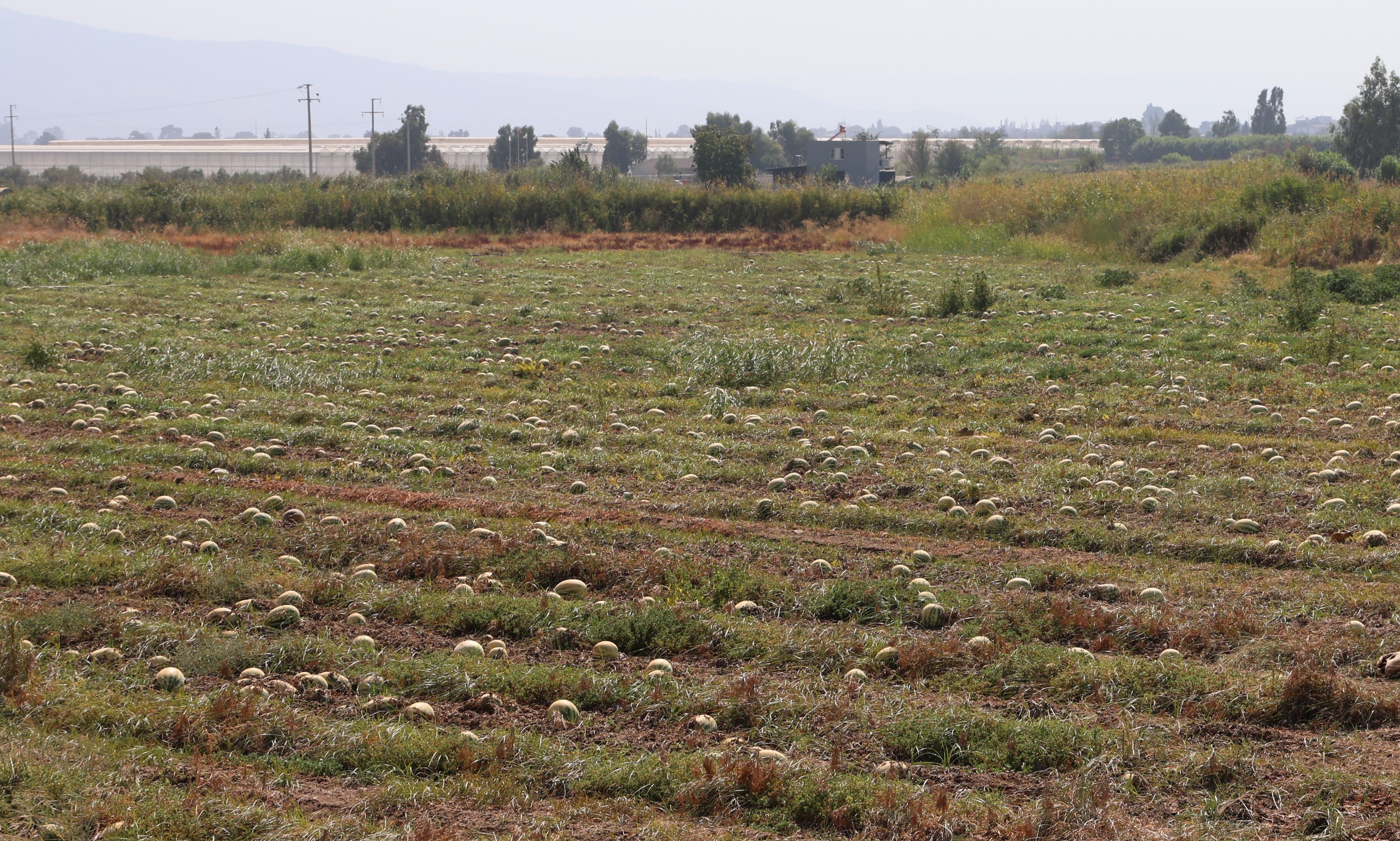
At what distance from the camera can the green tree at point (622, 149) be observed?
4956 inches

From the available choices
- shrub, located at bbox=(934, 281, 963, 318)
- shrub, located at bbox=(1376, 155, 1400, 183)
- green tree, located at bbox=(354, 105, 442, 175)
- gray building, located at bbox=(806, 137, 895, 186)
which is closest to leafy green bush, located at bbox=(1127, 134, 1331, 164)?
gray building, located at bbox=(806, 137, 895, 186)

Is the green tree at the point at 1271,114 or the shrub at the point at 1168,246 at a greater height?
the green tree at the point at 1271,114

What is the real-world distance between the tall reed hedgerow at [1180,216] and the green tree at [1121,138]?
384 ft

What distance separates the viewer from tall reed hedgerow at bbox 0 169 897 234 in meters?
38.4

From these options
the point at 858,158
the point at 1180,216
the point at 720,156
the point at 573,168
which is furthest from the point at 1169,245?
the point at 858,158

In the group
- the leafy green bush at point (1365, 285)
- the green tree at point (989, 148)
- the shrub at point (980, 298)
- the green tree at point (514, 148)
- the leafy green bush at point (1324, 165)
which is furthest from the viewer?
the green tree at point (514, 148)

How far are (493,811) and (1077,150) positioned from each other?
145 m

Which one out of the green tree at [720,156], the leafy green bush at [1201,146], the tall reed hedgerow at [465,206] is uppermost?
the leafy green bush at [1201,146]

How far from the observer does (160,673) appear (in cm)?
479

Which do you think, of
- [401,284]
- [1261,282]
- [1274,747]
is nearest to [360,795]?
[1274,747]

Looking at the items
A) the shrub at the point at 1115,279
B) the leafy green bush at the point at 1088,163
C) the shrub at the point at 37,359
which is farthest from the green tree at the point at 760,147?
the shrub at the point at 37,359

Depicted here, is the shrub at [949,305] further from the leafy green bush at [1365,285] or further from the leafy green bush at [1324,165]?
the leafy green bush at [1324,165]

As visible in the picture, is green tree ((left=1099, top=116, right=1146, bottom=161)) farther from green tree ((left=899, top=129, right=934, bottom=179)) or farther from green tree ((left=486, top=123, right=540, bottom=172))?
green tree ((left=486, top=123, right=540, bottom=172))

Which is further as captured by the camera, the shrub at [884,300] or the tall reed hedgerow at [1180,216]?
the tall reed hedgerow at [1180,216]
